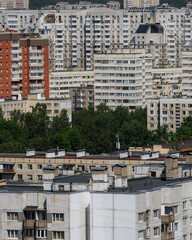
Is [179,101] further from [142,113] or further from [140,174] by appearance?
[140,174]

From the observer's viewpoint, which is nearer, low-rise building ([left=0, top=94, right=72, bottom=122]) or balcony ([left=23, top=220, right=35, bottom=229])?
balcony ([left=23, top=220, right=35, bottom=229])

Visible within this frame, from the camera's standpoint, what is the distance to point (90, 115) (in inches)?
6998

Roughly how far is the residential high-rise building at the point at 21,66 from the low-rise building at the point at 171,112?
2403 centimetres

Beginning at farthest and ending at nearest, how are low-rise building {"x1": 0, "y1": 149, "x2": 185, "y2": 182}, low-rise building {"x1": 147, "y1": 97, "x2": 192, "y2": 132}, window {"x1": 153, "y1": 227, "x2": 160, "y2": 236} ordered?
low-rise building {"x1": 147, "y1": 97, "x2": 192, "y2": 132} → low-rise building {"x1": 0, "y1": 149, "x2": 185, "y2": 182} → window {"x1": 153, "y1": 227, "x2": 160, "y2": 236}

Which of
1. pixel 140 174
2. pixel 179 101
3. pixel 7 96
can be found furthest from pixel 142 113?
pixel 140 174

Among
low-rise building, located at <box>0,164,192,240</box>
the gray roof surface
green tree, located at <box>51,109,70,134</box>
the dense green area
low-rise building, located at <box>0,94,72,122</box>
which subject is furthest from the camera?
low-rise building, located at <box>0,94,72,122</box>

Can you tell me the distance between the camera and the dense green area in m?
138

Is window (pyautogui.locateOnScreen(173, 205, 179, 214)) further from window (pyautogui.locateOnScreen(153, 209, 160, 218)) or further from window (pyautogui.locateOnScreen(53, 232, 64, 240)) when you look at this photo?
window (pyautogui.locateOnScreen(53, 232, 64, 240))

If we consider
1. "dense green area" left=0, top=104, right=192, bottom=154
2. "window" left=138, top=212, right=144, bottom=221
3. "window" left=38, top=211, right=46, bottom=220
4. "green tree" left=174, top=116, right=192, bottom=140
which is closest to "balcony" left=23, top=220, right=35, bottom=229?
"window" left=38, top=211, right=46, bottom=220

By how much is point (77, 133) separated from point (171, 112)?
36330mm

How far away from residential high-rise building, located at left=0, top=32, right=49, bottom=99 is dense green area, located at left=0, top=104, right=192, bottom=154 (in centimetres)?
1916

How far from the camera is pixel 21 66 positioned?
642 ft

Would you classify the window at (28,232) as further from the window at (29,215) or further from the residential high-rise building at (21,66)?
the residential high-rise building at (21,66)

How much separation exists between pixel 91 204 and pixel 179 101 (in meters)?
116
